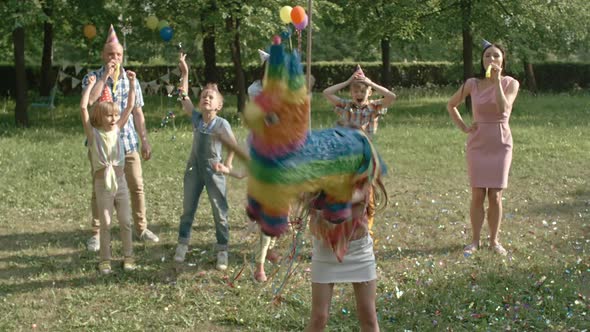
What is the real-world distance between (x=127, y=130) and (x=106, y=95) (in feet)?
1.27

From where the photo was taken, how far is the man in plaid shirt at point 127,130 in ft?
18.2

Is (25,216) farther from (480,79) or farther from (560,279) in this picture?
(560,279)

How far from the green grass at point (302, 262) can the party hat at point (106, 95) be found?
52.3 inches

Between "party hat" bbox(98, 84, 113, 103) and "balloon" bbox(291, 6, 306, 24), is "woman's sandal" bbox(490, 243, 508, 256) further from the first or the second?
"party hat" bbox(98, 84, 113, 103)

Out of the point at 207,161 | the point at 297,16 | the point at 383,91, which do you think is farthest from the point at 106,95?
the point at 383,91

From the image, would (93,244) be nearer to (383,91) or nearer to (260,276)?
(260,276)

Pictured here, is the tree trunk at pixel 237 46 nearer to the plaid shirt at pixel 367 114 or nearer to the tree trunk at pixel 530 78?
the plaid shirt at pixel 367 114

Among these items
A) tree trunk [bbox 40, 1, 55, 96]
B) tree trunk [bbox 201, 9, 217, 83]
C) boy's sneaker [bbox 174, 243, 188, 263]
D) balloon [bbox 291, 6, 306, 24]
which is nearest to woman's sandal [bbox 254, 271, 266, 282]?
boy's sneaker [bbox 174, 243, 188, 263]

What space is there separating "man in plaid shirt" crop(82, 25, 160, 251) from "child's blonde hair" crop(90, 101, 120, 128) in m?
0.22

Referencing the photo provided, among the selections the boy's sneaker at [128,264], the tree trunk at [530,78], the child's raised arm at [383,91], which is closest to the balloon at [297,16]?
the child's raised arm at [383,91]

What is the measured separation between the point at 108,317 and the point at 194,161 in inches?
58.6

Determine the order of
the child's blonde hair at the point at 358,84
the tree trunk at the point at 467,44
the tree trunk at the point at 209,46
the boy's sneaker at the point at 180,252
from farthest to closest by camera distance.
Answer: the tree trunk at the point at 467,44 → the tree trunk at the point at 209,46 → the boy's sneaker at the point at 180,252 → the child's blonde hair at the point at 358,84

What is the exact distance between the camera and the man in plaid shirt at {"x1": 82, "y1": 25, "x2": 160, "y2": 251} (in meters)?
5.56

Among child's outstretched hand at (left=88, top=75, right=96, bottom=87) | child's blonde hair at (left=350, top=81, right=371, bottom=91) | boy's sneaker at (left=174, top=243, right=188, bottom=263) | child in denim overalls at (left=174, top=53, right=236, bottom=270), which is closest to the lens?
child's blonde hair at (left=350, top=81, right=371, bottom=91)
